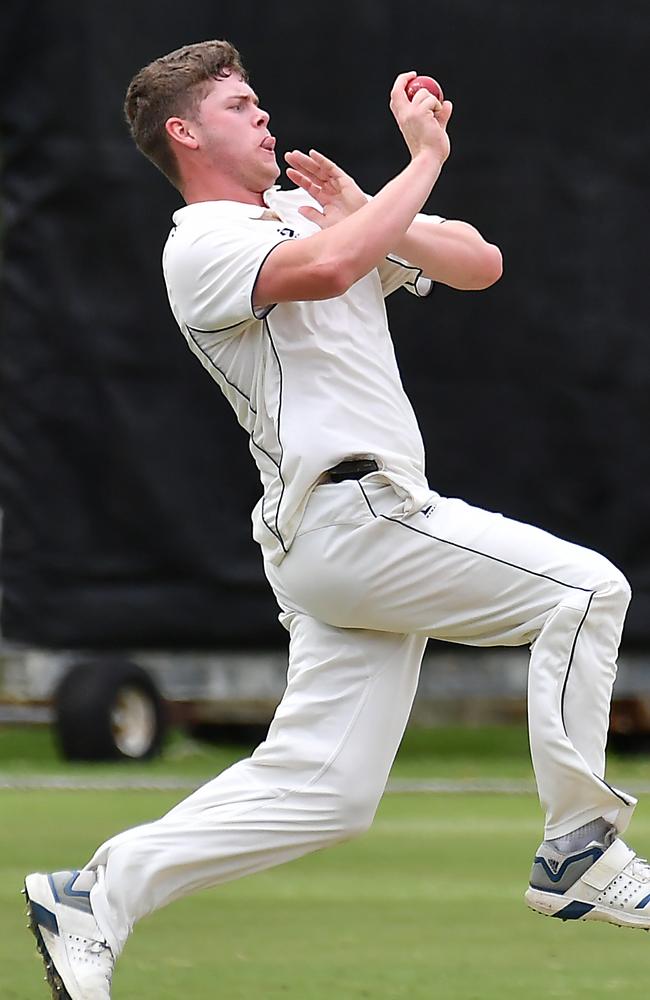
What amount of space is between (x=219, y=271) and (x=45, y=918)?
141 centimetres

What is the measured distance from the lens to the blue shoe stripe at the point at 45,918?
4316 mm

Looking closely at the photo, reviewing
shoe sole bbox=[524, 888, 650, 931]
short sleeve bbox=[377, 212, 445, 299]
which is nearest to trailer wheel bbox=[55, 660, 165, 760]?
short sleeve bbox=[377, 212, 445, 299]

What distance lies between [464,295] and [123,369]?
1841mm

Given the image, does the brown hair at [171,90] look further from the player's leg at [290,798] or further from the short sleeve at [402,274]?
the player's leg at [290,798]

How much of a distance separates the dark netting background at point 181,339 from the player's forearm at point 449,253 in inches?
245

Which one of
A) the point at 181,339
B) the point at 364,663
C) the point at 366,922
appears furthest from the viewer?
the point at 181,339

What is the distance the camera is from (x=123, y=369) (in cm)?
1091

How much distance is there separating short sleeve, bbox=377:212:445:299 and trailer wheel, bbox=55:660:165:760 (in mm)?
6117

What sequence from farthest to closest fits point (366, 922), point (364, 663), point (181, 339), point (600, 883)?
1. point (181, 339)
2. point (366, 922)
3. point (364, 663)
4. point (600, 883)

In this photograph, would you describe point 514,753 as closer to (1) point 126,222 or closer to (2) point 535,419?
(2) point 535,419

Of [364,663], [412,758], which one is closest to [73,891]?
[364,663]

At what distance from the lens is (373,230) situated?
13.9 ft

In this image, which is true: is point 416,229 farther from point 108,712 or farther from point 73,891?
point 108,712

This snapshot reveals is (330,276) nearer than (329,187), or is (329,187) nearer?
(330,276)
